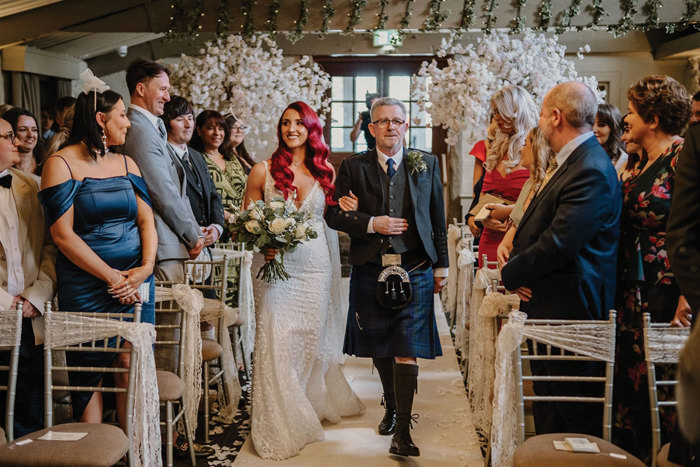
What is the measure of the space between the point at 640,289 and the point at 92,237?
2.54m

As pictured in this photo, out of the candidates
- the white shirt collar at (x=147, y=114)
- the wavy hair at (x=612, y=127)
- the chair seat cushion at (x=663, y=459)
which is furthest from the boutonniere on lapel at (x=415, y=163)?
the chair seat cushion at (x=663, y=459)

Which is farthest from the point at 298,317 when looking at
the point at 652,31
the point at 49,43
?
the point at 652,31

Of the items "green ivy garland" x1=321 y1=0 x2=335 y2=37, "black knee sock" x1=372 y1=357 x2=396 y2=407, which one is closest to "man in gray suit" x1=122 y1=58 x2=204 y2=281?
"black knee sock" x1=372 y1=357 x2=396 y2=407

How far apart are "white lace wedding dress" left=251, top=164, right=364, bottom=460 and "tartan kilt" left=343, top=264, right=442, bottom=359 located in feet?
0.93

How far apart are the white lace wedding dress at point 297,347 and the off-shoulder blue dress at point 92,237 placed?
0.93 m

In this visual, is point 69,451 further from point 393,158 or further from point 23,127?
point 23,127

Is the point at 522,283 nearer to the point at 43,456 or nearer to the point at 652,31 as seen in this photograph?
the point at 43,456

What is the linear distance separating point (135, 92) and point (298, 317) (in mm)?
1591

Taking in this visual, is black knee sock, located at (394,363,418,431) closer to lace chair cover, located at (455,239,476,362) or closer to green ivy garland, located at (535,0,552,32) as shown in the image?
lace chair cover, located at (455,239,476,362)

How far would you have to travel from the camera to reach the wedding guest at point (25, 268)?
3.60 m

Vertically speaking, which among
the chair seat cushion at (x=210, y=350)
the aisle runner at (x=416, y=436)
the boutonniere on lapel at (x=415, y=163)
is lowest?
the aisle runner at (x=416, y=436)

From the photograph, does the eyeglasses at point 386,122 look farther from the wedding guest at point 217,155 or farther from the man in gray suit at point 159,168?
the wedding guest at point 217,155

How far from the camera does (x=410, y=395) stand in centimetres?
414

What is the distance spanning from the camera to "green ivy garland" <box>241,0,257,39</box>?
26.0 ft
